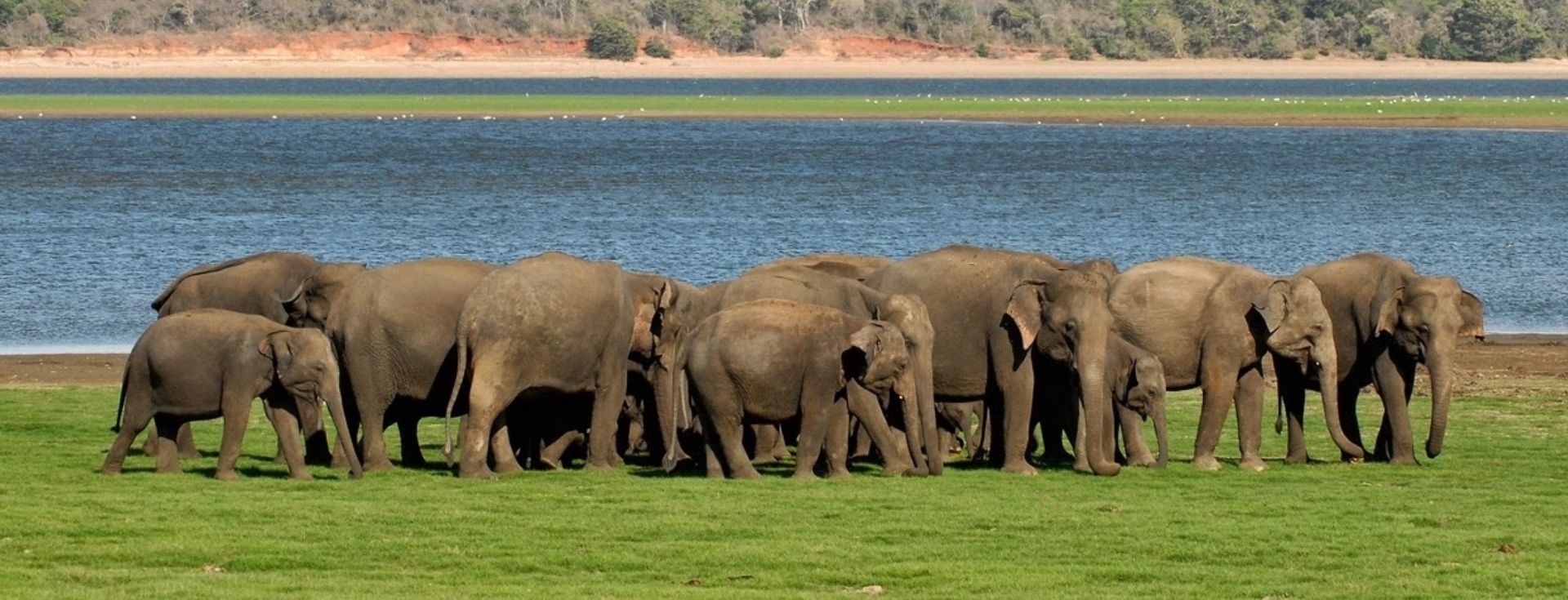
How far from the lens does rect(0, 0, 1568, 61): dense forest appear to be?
172 metres

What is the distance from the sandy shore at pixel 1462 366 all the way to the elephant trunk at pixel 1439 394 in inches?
319

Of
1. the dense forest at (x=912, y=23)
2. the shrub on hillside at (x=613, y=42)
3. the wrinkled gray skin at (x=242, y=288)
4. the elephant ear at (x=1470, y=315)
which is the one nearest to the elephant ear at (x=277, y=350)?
the wrinkled gray skin at (x=242, y=288)

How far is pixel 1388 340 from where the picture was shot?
19.6 meters

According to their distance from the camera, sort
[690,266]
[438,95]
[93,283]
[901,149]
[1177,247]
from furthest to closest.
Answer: [438,95], [901,149], [1177,247], [690,266], [93,283]

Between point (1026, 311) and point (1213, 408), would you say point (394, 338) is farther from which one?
point (1213, 408)

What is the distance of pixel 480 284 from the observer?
18.1 meters

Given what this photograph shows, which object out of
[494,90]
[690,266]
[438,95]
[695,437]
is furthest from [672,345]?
[494,90]

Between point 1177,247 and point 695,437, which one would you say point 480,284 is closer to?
point 695,437

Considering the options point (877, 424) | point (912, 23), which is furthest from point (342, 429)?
point (912, 23)

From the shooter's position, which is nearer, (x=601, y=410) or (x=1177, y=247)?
(x=601, y=410)

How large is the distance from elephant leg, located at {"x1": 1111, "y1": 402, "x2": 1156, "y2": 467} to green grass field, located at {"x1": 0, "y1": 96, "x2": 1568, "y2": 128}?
92.9 m

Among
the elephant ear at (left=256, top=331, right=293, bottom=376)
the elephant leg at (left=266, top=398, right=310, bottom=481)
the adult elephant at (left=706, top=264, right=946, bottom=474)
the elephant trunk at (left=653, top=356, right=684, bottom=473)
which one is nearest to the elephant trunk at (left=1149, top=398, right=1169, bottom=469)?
the adult elephant at (left=706, top=264, right=946, bottom=474)

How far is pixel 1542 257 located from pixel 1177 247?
7610mm

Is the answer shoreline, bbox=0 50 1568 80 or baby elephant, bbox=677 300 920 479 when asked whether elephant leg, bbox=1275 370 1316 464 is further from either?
shoreline, bbox=0 50 1568 80
